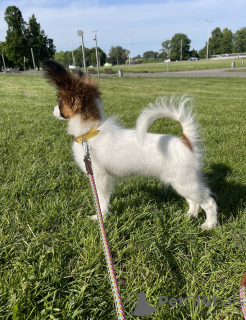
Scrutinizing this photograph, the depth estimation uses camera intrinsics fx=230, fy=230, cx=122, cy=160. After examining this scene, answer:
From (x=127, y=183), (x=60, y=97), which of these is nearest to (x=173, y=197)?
(x=127, y=183)

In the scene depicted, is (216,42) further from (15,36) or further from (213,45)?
(15,36)

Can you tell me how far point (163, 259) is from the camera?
192 cm

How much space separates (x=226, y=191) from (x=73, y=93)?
88.2 inches

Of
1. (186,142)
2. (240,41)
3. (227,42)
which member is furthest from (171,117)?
(227,42)

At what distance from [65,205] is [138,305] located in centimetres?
125

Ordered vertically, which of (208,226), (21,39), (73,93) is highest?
(21,39)

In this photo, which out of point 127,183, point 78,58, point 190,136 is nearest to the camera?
point 190,136

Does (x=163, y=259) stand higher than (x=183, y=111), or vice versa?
(x=183, y=111)

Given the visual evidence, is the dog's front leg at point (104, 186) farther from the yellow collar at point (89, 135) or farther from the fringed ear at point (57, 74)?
the fringed ear at point (57, 74)

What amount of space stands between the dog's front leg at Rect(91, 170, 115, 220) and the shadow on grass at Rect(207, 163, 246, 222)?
1311 millimetres

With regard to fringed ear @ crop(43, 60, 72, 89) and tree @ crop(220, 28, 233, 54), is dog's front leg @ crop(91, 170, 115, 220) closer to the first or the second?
fringed ear @ crop(43, 60, 72, 89)

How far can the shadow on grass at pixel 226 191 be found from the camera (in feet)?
8.79

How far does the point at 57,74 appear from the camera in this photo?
2090mm

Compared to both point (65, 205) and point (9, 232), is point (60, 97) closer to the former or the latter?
point (65, 205)
